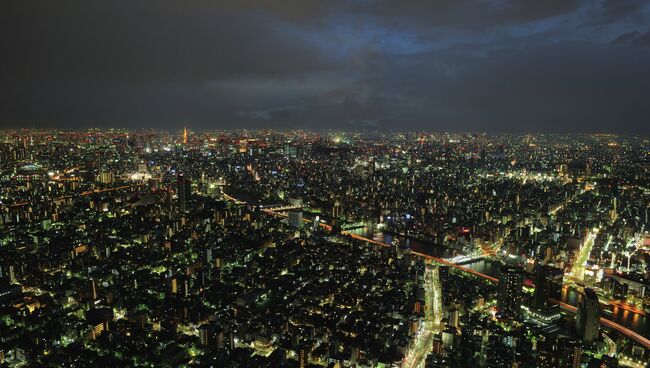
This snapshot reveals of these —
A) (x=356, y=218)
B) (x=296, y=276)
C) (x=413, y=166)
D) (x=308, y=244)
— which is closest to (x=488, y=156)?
(x=413, y=166)

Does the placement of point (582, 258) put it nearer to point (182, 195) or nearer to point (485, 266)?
point (485, 266)

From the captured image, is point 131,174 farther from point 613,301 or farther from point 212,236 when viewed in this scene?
point 613,301

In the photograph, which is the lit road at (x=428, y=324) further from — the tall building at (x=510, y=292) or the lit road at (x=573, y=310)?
the tall building at (x=510, y=292)

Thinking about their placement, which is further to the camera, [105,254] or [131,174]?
[131,174]

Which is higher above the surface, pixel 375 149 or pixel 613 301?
pixel 375 149

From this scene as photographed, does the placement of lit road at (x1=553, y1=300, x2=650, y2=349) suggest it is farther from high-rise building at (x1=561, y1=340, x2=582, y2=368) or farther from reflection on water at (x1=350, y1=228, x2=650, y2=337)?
high-rise building at (x1=561, y1=340, x2=582, y2=368)

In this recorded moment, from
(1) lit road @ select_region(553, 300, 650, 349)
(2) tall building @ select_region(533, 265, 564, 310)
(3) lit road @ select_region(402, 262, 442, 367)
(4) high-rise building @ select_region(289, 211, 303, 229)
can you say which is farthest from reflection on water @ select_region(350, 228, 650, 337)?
(4) high-rise building @ select_region(289, 211, 303, 229)

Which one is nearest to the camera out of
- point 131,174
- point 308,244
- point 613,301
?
point 613,301

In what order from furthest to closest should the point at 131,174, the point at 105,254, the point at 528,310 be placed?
the point at 131,174
the point at 105,254
the point at 528,310
